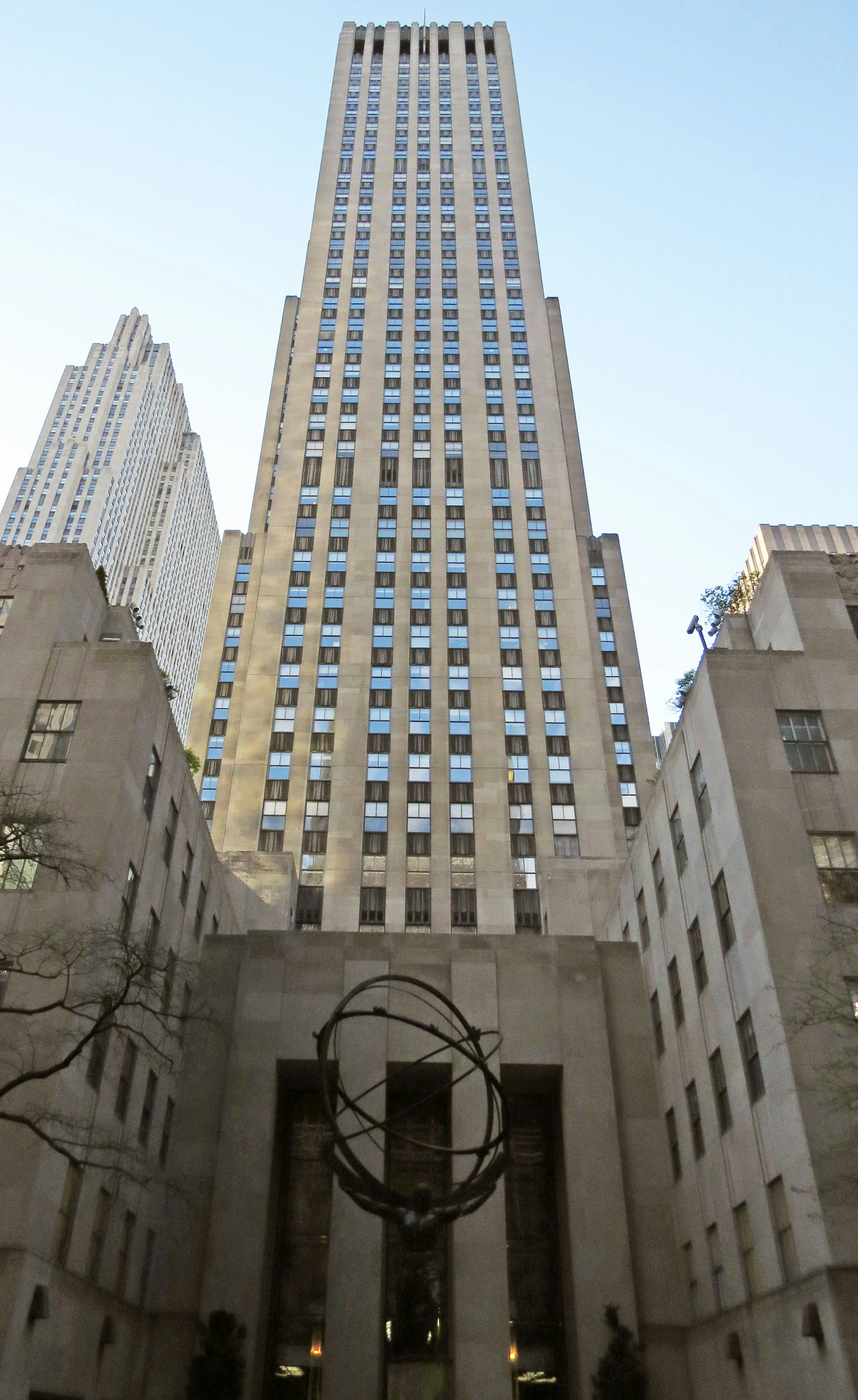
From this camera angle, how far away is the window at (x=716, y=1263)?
101ft

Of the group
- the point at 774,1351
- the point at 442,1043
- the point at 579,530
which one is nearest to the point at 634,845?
the point at 442,1043

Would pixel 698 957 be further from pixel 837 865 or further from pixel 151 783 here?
→ pixel 151 783

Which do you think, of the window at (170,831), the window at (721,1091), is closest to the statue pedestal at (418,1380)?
the window at (721,1091)

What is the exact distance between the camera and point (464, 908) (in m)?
64.3

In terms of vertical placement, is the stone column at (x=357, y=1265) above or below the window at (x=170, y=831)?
below

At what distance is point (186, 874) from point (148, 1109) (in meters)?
8.68

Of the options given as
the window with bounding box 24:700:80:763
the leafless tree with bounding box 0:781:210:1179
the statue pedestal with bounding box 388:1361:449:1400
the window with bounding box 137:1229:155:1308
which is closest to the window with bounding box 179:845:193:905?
the leafless tree with bounding box 0:781:210:1179

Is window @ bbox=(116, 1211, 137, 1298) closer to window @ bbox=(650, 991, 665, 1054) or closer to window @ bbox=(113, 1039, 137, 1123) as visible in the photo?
window @ bbox=(113, 1039, 137, 1123)

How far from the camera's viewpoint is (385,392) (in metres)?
92.1

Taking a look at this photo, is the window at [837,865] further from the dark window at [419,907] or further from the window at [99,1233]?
the dark window at [419,907]

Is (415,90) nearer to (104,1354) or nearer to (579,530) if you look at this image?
(579,530)

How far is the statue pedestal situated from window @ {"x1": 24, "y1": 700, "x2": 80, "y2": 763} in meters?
19.4

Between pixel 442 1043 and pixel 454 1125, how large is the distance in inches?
111

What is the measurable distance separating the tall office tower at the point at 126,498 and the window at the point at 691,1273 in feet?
369
